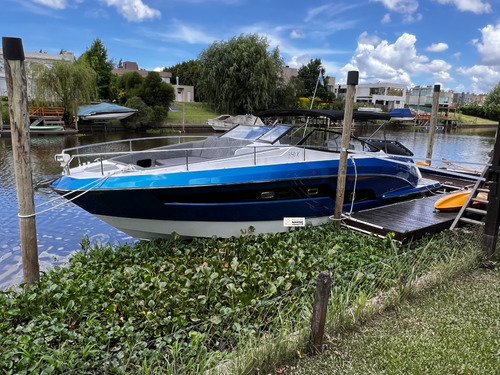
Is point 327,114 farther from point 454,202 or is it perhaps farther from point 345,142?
point 454,202

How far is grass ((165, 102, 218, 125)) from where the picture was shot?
135ft

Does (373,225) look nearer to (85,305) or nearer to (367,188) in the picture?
(367,188)

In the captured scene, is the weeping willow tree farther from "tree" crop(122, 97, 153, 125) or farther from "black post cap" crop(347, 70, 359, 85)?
"black post cap" crop(347, 70, 359, 85)

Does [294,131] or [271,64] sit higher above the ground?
[271,64]

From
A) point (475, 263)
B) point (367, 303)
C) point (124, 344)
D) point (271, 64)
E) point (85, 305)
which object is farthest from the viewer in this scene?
point (271, 64)

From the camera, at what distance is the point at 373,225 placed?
7.27 metres

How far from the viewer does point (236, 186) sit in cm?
715

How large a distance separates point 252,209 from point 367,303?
3.48 m

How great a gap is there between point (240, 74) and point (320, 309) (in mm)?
38986

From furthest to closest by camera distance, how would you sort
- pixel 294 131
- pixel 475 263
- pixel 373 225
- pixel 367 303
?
pixel 294 131
pixel 373 225
pixel 475 263
pixel 367 303

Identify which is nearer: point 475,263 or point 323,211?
point 475,263

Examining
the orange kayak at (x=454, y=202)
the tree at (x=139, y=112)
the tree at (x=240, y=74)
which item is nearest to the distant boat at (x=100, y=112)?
the tree at (x=139, y=112)

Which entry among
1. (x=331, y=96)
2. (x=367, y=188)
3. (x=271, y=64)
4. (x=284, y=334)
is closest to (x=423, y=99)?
(x=331, y=96)

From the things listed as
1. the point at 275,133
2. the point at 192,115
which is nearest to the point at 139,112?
the point at 192,115
